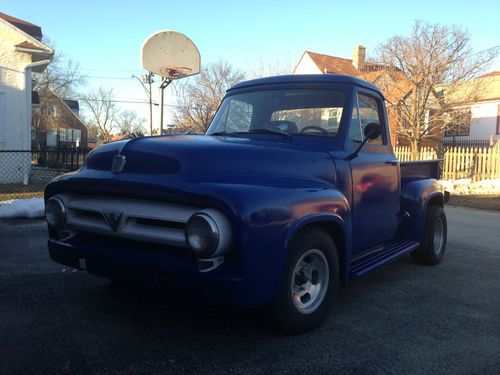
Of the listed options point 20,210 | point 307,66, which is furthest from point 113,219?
point 307,66

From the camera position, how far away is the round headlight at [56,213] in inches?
136

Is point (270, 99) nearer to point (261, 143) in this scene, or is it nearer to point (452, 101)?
point (261, 143)

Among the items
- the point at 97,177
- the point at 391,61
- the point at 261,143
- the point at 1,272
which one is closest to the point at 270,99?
the point at 261,143

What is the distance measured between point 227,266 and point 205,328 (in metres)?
0.93

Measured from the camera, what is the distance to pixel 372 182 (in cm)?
430

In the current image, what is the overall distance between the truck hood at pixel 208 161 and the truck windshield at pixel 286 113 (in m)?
0.49

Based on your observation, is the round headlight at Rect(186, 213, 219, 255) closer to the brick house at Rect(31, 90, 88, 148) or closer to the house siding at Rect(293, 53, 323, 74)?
the house siding at Rect(293, 53, 323, 74)

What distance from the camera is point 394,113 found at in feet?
79.1

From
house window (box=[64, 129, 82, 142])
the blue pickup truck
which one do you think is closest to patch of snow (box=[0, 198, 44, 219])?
the blue pickup truck

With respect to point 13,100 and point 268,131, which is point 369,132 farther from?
point 13,100

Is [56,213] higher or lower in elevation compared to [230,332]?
higher

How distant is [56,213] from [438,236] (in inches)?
184

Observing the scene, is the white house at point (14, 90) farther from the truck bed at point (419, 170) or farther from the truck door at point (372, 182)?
the truck door at point (372, 182)

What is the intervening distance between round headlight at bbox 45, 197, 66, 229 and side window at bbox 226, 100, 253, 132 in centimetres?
173
